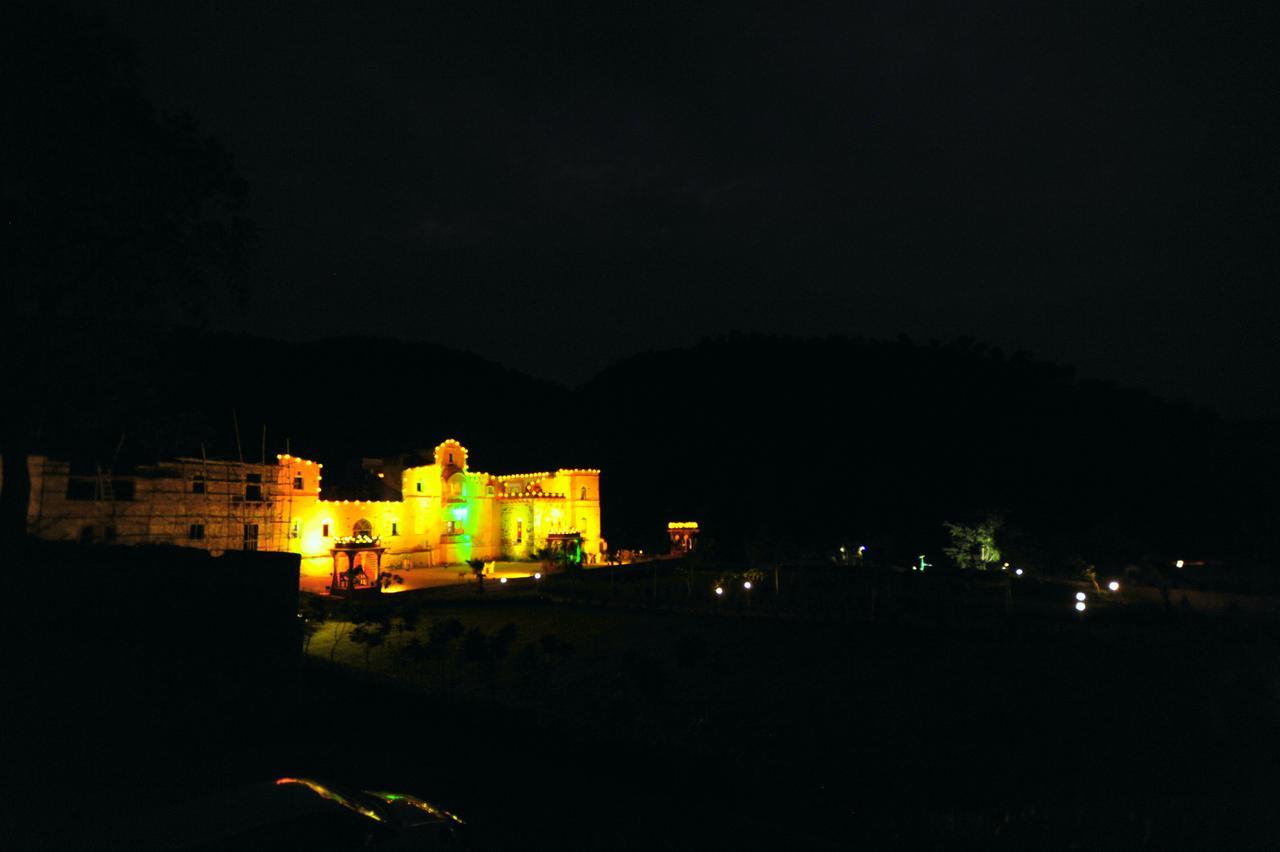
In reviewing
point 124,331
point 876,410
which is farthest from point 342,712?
point 876,410

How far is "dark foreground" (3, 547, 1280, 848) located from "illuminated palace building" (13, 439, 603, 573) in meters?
14.1

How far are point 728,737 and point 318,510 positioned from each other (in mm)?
26250

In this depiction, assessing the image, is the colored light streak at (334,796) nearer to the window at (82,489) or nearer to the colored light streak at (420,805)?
the colored light streak at (420,805)

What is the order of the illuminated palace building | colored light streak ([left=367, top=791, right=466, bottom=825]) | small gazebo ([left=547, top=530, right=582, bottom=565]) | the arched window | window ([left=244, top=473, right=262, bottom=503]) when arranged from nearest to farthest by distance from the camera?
1. colored light streak ([left=367, top=791, right=466, bottom=825])
2. the illuminated palace building
3. window ([left=244, top=473, right=262, bottom=503])
4. small gazebo ([left=547, top=530, right=582, bottom=565])
5. the arched window

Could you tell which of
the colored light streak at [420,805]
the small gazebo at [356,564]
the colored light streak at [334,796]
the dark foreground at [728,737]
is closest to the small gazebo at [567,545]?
the small gazebo at [356,564]

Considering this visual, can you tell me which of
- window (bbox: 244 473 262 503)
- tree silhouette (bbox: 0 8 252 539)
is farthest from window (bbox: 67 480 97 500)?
tree silhouette (bbox: 0 8 252 539)

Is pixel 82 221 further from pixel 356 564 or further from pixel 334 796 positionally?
pixel 356 564

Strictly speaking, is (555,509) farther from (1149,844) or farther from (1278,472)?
(1278,472)

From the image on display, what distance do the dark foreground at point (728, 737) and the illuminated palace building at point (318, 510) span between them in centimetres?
1411

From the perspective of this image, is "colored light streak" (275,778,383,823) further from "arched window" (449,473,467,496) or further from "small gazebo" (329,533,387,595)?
"arched window" (449,473,467,496)

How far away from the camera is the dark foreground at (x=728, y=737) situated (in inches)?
289

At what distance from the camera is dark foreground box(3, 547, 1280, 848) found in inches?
289

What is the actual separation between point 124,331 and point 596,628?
16447 mm

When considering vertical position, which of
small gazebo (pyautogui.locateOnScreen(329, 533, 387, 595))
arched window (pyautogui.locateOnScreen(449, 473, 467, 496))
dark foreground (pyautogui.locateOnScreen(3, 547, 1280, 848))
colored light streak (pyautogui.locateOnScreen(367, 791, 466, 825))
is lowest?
dark foreground (pyautogui.locateOnScreen(3, 547, 1280, 848))
